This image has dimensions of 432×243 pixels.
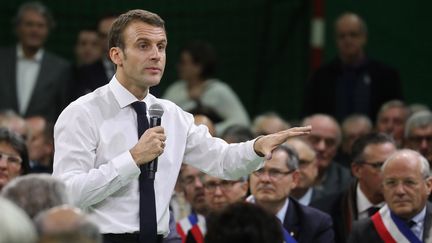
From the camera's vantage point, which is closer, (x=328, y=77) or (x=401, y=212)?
(x=401, y=212)

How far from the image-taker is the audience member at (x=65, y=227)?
4.02 meters

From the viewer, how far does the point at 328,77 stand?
35.4 ft

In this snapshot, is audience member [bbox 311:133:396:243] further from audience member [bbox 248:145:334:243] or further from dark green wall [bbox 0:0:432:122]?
dark green wall [bbox 0:0:432:122]

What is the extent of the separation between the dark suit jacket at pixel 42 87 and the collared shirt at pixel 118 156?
4.51 meters

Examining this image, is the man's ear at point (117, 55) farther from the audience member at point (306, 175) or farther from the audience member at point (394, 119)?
the audience member at point (394, 119)

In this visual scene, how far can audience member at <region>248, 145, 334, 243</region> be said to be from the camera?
7.54 metres

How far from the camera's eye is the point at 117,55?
5887 millimetres

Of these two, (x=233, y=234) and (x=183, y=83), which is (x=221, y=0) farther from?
(x=233, y=234)

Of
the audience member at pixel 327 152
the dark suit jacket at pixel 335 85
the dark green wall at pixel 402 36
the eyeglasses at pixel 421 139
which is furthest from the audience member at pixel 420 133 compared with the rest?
the dark green wall at pixel 402 36

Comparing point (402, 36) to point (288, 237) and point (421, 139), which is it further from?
point (288, 237)

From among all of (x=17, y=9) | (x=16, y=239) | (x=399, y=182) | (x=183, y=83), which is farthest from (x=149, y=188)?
(x=17, y=9)

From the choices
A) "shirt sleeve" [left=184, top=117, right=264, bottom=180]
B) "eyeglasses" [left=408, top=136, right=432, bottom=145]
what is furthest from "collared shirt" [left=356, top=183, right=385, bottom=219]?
"shirt sleeve" [left=184, top=117, right=264, bottom=180]

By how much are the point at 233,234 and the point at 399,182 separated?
3162mm

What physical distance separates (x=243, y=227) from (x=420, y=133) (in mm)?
5094
